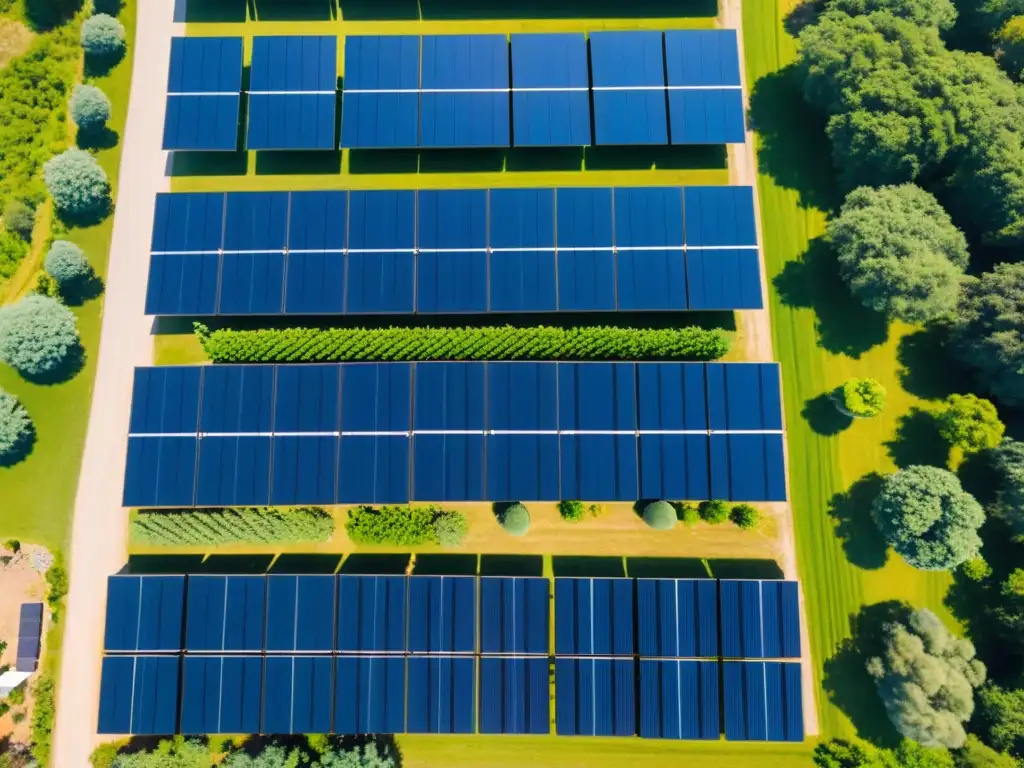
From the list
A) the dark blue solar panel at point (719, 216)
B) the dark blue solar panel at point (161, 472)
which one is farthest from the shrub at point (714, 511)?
the dark blue solar panel at point (161, 472)

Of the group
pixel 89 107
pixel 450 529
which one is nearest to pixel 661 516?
pixel 450 529

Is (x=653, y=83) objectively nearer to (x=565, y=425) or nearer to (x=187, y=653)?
(x=565, y=425)

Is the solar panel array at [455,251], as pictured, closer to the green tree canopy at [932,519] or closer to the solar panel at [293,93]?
the solar panel at [293,93]

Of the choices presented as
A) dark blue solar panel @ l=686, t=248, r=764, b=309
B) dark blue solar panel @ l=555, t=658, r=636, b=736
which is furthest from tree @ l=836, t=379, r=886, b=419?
dark blue solar panel @ l=555, t=658, r=636, b=736

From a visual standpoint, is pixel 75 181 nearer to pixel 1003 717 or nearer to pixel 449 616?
pixel 449 616

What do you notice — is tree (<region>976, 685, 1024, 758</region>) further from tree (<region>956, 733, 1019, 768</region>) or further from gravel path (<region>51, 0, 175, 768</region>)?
gravel path (<region>51, 0, 175, 768</region>)
